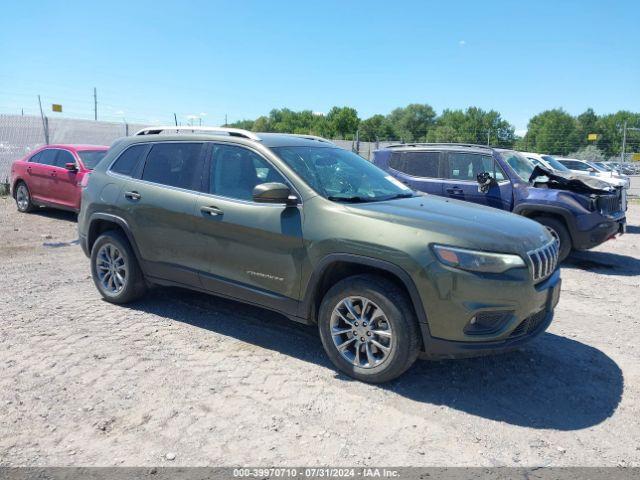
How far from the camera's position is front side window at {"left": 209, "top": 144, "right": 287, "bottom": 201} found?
14.6ft

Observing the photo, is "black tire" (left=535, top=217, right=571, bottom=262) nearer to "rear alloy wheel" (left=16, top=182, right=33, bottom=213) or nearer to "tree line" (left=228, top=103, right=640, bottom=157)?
"rear alloy wheel" (left=16, top=182, right=33, bottom=213)

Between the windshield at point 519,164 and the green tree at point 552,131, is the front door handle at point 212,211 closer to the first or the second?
the windshield at point 519,164

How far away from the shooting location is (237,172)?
4.63 m

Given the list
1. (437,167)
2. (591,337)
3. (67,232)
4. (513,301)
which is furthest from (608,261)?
(67,232)

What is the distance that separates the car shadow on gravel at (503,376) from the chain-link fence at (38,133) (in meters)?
11.3

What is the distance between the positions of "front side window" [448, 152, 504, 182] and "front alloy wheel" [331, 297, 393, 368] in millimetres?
5865

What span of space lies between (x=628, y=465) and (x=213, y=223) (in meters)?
3.39

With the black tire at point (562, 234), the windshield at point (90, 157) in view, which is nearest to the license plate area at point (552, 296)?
the black tire at point (562, 234)

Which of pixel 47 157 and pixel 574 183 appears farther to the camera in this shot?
pixel 47 157

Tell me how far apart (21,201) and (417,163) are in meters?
9.28

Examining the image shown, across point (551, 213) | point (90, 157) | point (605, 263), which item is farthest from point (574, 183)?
point (90, 157)

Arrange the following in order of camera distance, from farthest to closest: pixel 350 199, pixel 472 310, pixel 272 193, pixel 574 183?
1. pixel 574 183
2. pixel 350 199
3. pixel 272 193
4. pixel 472 310

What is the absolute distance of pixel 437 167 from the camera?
9.48 m

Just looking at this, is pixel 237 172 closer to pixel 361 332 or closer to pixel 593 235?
pixel 361 332
